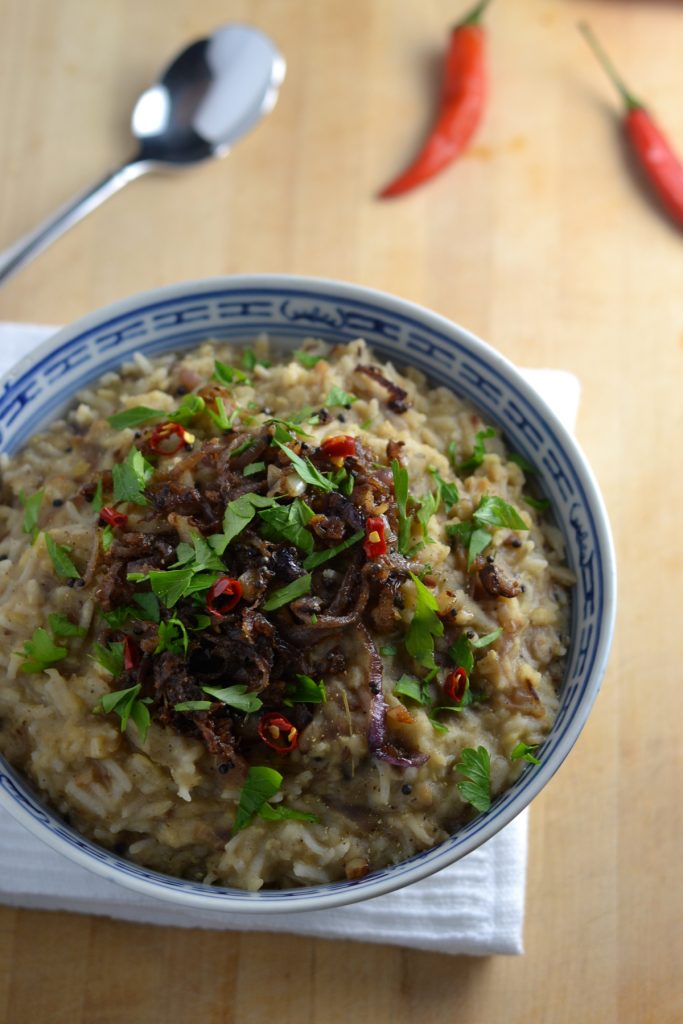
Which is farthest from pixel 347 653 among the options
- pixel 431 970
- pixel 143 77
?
pixel 143 77

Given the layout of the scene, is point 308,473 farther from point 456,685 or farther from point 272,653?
point 456,685

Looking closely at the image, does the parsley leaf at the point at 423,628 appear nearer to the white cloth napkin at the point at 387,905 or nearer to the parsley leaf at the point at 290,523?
the parsley leaf at the point at 290,523

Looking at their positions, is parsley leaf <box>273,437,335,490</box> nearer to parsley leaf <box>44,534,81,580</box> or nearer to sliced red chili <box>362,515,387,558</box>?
sliced red chili <box>362,515,387,558</box>

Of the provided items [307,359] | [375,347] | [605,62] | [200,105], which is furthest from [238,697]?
[605,62]

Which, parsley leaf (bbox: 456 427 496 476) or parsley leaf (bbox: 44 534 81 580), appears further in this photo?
parsley leaf (bbox: 456 427 496 476)

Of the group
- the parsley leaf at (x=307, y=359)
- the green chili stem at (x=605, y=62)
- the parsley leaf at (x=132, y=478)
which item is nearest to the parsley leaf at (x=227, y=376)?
the parsley leaf at (x=307, y=359)

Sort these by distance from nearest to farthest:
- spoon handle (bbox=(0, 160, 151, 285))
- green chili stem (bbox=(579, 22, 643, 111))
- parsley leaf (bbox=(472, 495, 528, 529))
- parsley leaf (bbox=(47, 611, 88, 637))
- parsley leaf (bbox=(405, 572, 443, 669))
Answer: parsley leaf (bbox=(405, 572, 443, 669)) < parsley leaf (bbox=(47, 611, 88, 637)) < parsley leaf (bbox=(472, 495, 528, 529)) < spoon handle (bbox=(0, 160, 151, 285)) < green chili stem (bbox=(579, 22, 643, 111))

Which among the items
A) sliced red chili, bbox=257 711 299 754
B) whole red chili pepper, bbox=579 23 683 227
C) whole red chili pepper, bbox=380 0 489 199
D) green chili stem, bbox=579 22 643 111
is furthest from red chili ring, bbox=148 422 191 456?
green chili stem, bbox=579 22 643 111

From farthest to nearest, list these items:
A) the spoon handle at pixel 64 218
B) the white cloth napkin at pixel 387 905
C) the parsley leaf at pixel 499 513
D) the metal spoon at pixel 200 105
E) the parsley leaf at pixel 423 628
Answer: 1. the metal spoon at pixel 200 105
2. the spoon handle at pixel 64 218
3. the white cloth napkin at pixel 387 905
4. the parsley leaf at pixel 499 513
5. the parsley leaf at pixel 423 628
